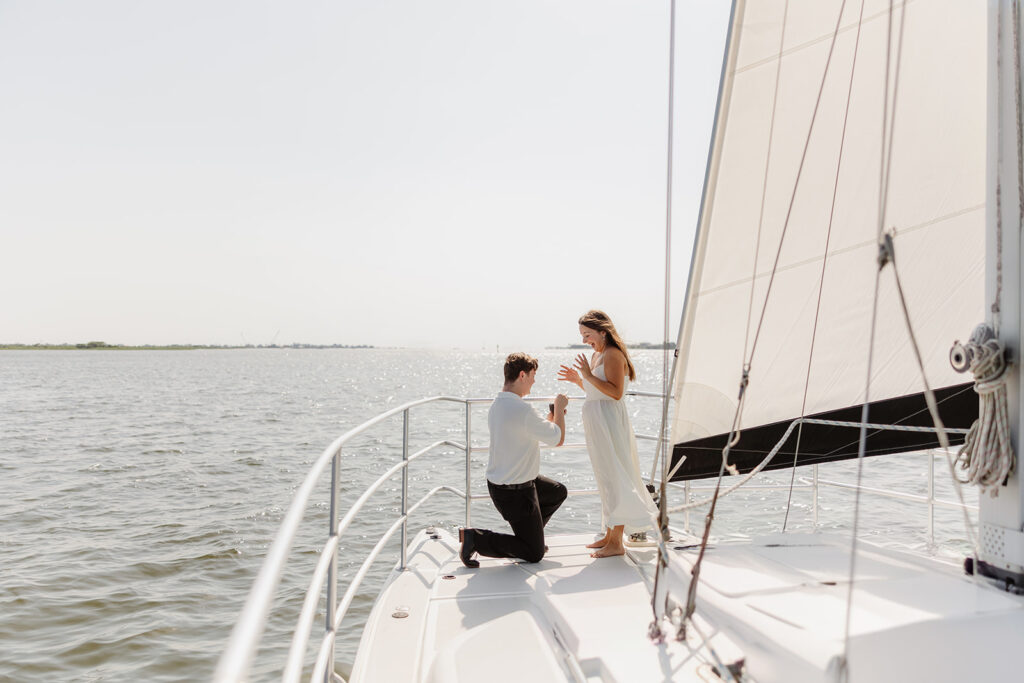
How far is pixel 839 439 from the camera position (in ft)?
10.0

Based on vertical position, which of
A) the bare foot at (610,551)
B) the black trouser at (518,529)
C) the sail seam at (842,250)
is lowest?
the bare foot at (610,551)

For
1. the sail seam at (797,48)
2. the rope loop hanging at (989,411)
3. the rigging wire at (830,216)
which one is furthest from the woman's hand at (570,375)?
the rope loop hanging at (989,411)

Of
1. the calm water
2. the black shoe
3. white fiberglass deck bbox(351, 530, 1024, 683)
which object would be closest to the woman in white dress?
white fiberglass deck bbox(351, 530, 1024, 683)

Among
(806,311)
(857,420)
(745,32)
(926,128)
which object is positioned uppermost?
(745,32)

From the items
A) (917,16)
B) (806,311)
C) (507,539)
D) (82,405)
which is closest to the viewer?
(917,16)

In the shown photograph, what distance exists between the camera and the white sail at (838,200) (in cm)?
256

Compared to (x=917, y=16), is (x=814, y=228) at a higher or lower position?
lower

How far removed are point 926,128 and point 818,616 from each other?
1982 millimetres

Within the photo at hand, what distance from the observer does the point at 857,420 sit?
9.43 ft

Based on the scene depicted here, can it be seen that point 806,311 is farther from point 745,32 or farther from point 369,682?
point 369,682

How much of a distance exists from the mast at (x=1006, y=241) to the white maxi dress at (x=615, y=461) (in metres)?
1.83

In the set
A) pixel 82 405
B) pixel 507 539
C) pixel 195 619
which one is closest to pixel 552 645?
pixel 507 539

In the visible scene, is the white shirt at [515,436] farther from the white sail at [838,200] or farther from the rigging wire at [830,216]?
the rigging wire at [830,216]

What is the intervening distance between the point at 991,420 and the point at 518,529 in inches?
92.9
